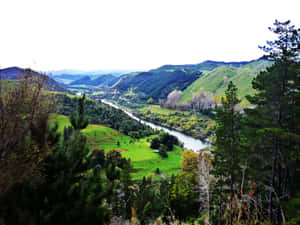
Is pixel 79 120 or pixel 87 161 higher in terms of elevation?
pixel 79 120

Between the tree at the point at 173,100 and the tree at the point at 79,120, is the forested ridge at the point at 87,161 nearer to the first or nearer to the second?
the tree at the point at 79,120

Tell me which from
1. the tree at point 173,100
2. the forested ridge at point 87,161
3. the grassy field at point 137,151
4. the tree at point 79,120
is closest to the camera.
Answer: the forested ridge at point 87,161

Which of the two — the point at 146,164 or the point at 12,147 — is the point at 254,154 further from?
the point at 146,164

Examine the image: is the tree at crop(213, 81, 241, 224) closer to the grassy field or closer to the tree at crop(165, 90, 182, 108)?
the grassy field

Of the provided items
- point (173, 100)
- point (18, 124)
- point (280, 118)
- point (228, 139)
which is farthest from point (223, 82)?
point (18, 124)

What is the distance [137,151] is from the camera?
73.8m

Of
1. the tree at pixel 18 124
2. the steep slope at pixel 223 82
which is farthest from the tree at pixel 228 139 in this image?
the steep slope at pixel 223 82

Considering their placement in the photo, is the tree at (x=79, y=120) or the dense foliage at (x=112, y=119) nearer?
the tree at (x=79, y=120)

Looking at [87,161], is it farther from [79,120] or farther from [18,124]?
[18,124]

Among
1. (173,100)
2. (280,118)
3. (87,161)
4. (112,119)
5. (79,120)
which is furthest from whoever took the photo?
(173,100)

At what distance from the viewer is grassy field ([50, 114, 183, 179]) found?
5809 cm

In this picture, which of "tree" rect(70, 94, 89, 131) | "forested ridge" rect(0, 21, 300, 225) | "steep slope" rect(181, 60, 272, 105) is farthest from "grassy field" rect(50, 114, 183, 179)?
"steep slope" rect(181, 60, 272, 105)

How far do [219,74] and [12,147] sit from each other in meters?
208

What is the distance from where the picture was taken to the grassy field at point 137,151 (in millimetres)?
58094
